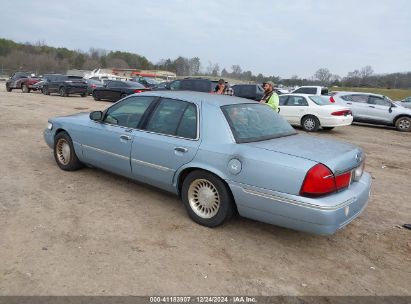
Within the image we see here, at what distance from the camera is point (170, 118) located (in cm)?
475

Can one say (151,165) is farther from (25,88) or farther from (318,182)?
(25,88)

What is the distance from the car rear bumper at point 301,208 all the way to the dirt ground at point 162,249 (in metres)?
0.37

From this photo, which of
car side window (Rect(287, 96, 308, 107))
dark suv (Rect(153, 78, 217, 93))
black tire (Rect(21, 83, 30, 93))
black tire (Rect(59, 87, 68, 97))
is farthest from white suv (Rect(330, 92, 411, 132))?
black tire (Rect(21, 83, 30, 93))

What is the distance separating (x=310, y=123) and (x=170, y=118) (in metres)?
9.98

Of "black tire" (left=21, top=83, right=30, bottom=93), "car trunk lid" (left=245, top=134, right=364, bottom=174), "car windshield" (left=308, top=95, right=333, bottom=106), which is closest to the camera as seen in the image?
"car trunk lid" (left=245, top=134, right=364, bottom=174)

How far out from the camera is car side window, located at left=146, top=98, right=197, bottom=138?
457cm

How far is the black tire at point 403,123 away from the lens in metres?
16.1

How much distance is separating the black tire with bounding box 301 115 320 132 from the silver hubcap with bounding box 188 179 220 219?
10172 millimetres

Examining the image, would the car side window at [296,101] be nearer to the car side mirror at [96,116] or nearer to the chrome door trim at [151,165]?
the car side mirror at [96,116]

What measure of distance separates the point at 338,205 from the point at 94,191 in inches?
130

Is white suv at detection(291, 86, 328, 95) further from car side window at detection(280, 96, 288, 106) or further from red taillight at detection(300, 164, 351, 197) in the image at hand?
red taillight at detection(300, 164, 351, 197)

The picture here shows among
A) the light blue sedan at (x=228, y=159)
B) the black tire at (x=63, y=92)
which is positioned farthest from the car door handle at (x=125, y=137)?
the black tire at (x=63, y=92)

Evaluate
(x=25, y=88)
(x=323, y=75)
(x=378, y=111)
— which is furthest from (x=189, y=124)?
(x=323, y=75)

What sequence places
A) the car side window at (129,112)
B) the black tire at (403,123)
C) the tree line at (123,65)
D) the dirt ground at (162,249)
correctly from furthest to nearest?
the tree line at (123,65) → the black tire at (403,123) → the car side window at (129,112) → the dirt ground at (162,249)
